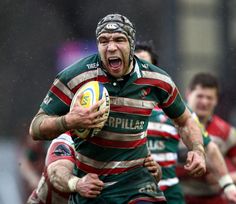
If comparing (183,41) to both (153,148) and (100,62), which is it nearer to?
(153,148)

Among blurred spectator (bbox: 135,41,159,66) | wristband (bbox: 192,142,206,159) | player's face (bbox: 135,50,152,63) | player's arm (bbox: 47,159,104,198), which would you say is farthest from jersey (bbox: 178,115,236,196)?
player's arm (bbox: 47,159,104,198)

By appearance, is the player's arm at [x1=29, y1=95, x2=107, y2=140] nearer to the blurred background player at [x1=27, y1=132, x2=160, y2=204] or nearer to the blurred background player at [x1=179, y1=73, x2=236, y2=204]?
the blurred background player at [x1=27, y1=132, x2=160, y2=204]

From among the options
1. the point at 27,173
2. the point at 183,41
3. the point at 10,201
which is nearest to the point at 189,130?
the point at 27,173

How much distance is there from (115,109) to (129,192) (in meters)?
0.62

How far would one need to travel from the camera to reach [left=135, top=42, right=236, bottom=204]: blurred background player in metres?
9.82

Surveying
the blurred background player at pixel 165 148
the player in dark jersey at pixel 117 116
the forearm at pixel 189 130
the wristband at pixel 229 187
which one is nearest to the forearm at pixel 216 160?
the blurred background player at pixel 165 148

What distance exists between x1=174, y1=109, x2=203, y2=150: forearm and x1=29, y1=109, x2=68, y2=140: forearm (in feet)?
3.68

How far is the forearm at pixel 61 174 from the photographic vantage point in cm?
804

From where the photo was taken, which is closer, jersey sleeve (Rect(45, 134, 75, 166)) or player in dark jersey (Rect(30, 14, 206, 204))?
player in dark jersey (Rect(30, 14, 206, 204))

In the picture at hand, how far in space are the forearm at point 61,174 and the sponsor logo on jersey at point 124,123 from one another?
0.52 m

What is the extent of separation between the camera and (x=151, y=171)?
8.11m

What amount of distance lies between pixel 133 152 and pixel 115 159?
0.15 meters

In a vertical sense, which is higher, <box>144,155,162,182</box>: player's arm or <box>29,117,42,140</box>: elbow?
<box>29,117,42,140</box>: elbow

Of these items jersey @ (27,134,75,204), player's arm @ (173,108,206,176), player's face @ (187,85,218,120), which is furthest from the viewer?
player's face @ (187,85,218,120)
